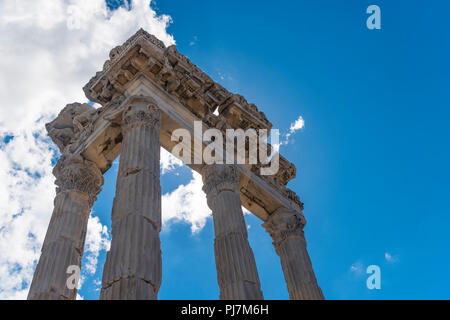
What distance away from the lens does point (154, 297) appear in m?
14.7

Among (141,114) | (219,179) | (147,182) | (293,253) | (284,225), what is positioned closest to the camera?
(147,182)

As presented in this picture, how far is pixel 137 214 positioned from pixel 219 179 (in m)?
8.07

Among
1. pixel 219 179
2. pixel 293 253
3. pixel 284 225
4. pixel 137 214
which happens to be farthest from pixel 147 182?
pixel 284 225

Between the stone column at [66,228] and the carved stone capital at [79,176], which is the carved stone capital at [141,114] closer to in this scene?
the carved stone capital at [79,176]

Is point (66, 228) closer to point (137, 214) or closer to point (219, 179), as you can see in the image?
point (137, 214)

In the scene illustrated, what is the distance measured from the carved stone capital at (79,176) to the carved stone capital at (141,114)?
3986 mm

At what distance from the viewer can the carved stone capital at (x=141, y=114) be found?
21.6 m

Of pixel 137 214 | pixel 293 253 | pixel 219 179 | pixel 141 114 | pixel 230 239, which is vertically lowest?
pixel 137 214

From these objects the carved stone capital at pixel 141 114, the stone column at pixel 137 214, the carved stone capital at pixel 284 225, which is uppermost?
the carved stone capital at pixel 141 114

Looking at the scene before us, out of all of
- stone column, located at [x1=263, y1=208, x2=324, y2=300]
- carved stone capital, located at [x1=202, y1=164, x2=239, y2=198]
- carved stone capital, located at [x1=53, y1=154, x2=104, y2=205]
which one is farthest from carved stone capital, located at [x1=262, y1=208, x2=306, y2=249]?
carved stone capital, located at [x1=53, y1=154, x2=104, y2=205]

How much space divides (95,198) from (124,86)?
21.0 ft

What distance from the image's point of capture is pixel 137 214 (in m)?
16.8

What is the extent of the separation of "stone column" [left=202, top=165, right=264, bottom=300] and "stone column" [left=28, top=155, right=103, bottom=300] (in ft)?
21.2

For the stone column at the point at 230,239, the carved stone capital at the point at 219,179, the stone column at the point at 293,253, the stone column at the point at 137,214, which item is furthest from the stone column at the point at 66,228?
the stone column at the point at 293,253
